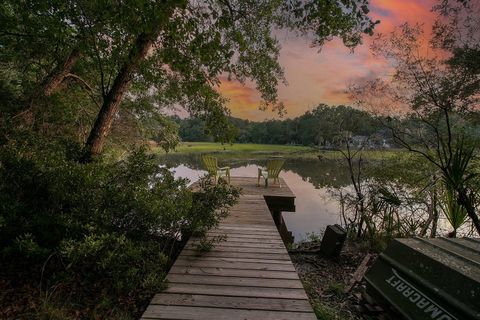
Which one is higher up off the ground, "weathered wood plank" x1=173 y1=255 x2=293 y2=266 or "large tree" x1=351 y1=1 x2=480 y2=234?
"large tree" x1=351 y1=1 x2=480 y2=234

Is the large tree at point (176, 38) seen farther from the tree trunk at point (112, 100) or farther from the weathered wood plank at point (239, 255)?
the weathered wood plank at point (239, 255)

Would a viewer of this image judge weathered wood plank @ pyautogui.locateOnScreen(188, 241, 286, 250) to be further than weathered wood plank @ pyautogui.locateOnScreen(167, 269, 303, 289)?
Yes

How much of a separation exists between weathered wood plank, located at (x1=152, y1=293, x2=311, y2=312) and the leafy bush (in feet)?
0.67

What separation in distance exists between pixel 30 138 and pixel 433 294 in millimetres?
4521

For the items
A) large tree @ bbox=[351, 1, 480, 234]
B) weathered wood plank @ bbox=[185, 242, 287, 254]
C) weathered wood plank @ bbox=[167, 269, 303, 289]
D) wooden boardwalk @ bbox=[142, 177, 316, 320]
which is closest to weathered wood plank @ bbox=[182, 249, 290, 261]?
wooden boardwalk @ bbox=[142, 177, 316, 320]

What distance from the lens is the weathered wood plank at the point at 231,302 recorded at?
234 centimetres

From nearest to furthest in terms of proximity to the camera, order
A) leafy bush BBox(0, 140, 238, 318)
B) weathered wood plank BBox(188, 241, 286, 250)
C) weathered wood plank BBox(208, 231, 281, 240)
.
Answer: leafy bush BBox(0, 140, 238, 318)
weathered wood plank BBox(188, 241, 286, 250)
weathered wood plank BBox(208, 231, 281, 240)

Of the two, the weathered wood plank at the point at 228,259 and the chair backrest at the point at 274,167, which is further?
the chair backrest at the point at 274,167

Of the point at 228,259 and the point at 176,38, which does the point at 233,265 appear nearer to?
the point at 228,259

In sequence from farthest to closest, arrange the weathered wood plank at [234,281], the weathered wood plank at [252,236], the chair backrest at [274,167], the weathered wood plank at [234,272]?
1. the chair backrest at [274,167]
2. the weathered wood plank at [252,236]
3. the weathered wood plank at [234,272]
4. the weathered wood plank at [234,281]

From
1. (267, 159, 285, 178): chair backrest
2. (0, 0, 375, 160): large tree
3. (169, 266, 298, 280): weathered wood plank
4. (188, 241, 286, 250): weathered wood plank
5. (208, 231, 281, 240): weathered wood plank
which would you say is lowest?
(208, 231, 281, 240): weathered wood plank

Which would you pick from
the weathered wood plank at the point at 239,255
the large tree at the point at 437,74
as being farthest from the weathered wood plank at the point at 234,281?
the large tree at the point at 437,74

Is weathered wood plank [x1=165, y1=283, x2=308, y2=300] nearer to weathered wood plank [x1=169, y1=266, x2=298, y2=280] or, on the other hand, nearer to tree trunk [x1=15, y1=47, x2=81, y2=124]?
weathered wood plank [x1=169, y1=266, x2=298, y2=280]

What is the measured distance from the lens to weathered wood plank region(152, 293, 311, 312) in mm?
2338
